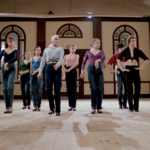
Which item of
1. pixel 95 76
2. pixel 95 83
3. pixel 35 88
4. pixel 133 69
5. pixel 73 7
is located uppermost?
pixel 73 7

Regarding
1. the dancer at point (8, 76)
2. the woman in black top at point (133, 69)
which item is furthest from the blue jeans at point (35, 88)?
the woman in black top at point (133, 69)

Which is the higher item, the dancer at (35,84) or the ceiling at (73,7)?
the ceiling at (73,7)

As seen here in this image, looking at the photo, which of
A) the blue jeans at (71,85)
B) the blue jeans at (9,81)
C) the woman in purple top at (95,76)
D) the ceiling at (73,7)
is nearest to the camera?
the woman in purple top at (95,76)

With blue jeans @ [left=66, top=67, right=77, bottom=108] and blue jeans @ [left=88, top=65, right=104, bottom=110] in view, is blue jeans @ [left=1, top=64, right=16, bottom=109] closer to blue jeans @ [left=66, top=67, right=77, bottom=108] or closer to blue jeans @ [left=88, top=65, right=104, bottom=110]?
blue jeans @ [left=66, top=67, right=77, bottom=108]

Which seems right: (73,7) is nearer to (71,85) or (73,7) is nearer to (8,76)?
(71,85)

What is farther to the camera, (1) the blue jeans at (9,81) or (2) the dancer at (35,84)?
(2) the dancer at (35,84)

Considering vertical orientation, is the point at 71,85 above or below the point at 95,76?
below

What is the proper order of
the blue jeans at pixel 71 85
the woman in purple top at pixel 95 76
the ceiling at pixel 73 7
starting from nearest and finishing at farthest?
the woman in purple top at pixel 95 76
the blue jeans at pixel 71 85
the ceiling at pixel 73 7

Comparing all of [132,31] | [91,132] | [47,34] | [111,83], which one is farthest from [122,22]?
[91,132]

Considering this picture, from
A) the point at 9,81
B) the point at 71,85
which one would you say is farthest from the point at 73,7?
the point at 9,81

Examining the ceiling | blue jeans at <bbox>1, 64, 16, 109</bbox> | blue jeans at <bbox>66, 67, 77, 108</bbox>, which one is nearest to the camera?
blue jeans at <bbox>1, 64, 16, 109</bbox>

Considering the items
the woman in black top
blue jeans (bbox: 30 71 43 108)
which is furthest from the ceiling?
the woman in black top

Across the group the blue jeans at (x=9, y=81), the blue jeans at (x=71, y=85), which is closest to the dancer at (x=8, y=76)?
the blue jeans at (x=9, y=81)

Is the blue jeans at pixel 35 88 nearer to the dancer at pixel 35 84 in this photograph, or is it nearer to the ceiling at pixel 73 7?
the dancer at pixel 35 84
